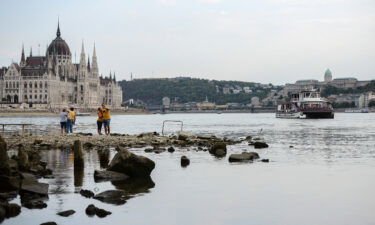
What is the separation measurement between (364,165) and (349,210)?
36.7 ft

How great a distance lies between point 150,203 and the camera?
53.6ft

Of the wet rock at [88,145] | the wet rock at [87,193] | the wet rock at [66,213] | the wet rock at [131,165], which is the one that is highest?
the wet rock at [131,165]

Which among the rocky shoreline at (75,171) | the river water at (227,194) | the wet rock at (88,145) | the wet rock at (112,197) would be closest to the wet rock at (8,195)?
the rocky shoreline at (75,171)

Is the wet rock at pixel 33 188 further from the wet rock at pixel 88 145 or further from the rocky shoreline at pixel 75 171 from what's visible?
the wet rock at pixel 88 145

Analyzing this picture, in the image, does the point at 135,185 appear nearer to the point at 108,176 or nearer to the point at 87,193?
the point at 108,176

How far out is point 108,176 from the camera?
20047 millimetres

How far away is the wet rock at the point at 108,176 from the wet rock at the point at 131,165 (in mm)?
236

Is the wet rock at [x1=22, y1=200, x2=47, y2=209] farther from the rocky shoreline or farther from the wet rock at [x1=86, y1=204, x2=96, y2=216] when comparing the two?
the wet rock at [x1=86, y1=204, x2=96, y2=216]

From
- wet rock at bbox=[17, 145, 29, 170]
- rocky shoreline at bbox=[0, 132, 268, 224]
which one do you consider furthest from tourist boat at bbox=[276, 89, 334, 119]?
wet rock at bbox=[17, 145, 29, 170]

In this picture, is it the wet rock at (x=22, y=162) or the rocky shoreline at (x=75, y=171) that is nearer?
the rocky shoreline at (x=75, y=171)

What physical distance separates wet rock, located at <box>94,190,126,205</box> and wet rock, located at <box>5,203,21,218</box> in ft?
8.72

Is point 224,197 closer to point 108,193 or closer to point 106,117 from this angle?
point 108,193

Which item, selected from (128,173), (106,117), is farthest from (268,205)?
(106,117)

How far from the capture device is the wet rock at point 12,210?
14.3 metres
